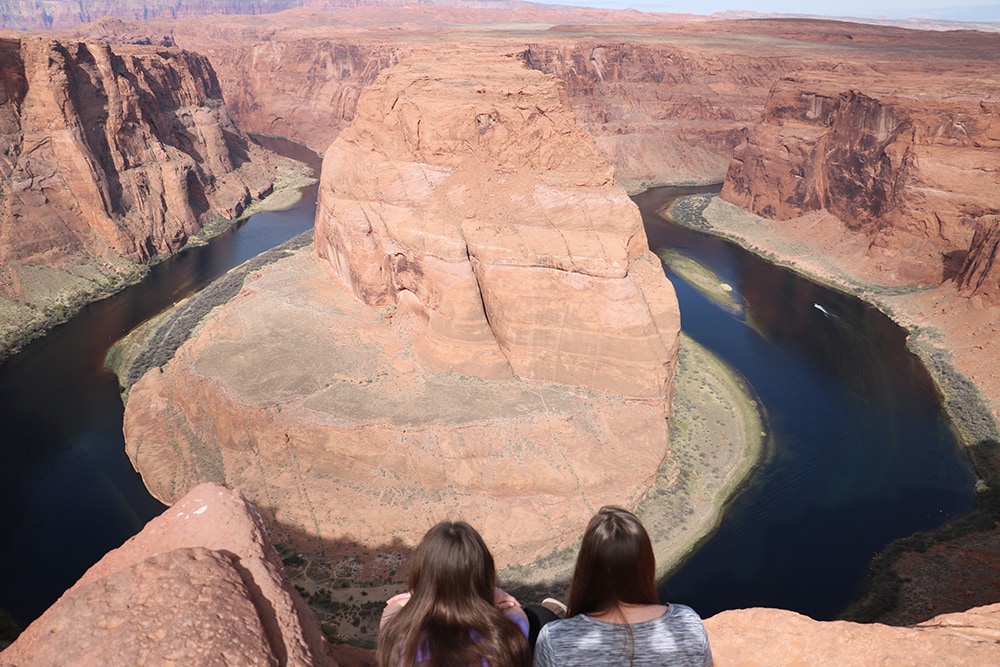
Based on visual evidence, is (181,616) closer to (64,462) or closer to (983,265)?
(64,462)

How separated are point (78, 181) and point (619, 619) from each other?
54.3 meters

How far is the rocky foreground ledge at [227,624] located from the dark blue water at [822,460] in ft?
42.8

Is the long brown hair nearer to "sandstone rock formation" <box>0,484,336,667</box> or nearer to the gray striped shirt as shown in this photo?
the gray striped shirt

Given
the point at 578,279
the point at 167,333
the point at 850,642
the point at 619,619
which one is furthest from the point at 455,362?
the point at 167,333

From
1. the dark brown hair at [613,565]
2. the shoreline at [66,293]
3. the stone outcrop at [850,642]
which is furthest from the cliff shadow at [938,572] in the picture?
the shoreline at [66,293]

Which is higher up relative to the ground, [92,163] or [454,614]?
[454,614]

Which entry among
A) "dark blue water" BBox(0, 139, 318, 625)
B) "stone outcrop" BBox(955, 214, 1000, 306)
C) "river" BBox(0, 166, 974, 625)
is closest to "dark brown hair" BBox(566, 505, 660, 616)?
"river" BBox(0, 166, 974, 625)

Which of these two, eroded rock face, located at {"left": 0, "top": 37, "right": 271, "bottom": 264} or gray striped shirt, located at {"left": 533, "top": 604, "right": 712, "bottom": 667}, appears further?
eroded rock face, located at {"left": 0, "top": 37, "right": 271, "bottom": 264}

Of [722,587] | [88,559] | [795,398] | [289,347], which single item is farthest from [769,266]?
[88,559]

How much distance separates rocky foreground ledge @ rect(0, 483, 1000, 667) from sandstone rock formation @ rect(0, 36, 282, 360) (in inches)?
1464

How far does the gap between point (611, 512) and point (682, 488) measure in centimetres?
2080

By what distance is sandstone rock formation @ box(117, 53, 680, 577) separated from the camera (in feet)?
72.7

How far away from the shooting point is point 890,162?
47.9 meters

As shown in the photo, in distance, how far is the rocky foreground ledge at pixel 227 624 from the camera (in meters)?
6.22
